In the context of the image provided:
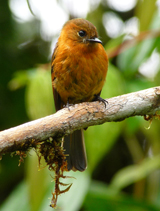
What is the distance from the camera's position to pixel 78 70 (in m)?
3.13

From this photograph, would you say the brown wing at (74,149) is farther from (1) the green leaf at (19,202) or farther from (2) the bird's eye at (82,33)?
(1) the green leaf at (19,202)

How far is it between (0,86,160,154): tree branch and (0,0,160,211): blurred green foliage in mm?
180

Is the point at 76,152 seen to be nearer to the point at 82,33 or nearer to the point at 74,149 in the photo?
the point at 74,149

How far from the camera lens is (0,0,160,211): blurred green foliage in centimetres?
272

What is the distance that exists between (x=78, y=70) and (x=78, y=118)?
0.77 meters

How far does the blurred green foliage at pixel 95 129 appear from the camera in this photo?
2719mm

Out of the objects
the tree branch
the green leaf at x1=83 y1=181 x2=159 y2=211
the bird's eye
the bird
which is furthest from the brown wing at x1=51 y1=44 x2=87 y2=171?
the tree branch

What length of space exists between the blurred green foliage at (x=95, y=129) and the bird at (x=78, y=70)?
0.40ft

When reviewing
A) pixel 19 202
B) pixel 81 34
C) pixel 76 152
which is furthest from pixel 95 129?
pixel 19 202

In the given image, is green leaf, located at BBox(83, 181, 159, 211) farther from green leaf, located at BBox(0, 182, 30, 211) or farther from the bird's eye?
the bird's eye

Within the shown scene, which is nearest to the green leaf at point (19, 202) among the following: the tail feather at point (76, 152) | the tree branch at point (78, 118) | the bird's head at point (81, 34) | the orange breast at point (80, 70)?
the tail feather at point (76, 152)

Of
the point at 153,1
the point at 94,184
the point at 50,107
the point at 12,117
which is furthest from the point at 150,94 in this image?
the point at 12,117

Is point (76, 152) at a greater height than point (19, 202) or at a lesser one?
greater

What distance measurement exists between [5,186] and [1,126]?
78 cm
